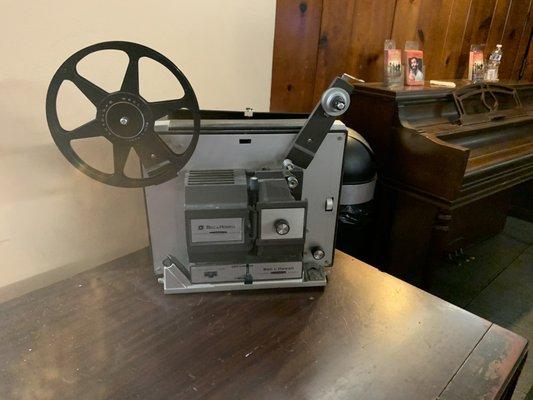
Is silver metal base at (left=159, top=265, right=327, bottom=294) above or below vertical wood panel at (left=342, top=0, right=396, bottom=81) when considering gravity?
below

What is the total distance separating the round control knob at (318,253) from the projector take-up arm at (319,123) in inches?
9.2

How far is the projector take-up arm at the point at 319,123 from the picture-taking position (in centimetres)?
82

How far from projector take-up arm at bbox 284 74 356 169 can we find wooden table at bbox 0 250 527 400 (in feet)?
1.08

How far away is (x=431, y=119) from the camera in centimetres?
177

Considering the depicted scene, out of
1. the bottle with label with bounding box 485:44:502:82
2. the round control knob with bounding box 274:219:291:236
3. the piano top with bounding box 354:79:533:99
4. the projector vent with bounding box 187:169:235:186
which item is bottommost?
the round control knob with bounding box 274:219:291:236

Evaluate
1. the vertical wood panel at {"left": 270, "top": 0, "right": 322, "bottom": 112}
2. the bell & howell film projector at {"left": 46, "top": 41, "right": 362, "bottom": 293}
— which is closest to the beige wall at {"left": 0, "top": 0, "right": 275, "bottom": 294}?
the vertical wood panel at {"left": 270, "top": 0, "right": 322, "bottom": 112}

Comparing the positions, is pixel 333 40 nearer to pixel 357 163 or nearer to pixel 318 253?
pixel 357 163

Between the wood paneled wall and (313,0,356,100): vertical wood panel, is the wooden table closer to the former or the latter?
the wood paneled wall

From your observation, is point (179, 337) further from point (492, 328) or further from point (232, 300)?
point (492, 328)

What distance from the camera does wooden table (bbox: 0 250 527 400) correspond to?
0.67 meters

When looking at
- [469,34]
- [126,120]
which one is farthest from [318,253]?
[469,34]

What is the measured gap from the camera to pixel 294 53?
60.4 inches

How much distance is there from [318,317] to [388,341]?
153 mm

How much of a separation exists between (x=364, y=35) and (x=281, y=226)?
52.8 inches
